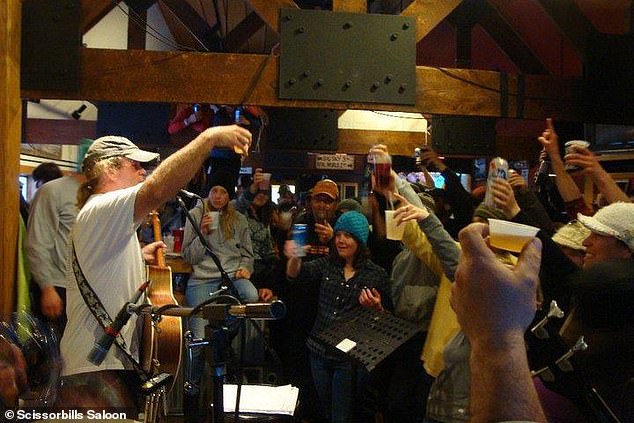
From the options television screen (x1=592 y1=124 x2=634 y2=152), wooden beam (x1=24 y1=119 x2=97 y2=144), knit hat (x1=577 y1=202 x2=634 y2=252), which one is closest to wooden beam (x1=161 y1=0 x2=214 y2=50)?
wooden beam (x1=24 y1=119 x2=97 y2=144)

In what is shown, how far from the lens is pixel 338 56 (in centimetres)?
364

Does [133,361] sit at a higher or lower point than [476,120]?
lower

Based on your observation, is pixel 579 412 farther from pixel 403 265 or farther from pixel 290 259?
pixel 290 259

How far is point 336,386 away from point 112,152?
2216mm

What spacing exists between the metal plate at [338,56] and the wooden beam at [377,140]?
375cm

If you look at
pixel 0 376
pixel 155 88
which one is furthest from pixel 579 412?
pixel 155 88

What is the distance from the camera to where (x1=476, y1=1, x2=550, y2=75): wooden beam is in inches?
294

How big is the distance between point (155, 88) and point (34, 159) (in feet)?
21.9

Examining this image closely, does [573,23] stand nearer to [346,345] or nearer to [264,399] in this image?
[346,345]

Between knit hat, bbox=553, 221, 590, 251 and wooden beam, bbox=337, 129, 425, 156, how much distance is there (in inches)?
176

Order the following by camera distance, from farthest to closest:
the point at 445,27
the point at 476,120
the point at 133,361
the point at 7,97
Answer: the point at 445,27, the point at 476,120, the point at 7,97, the point at 133,361

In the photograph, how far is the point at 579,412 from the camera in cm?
217

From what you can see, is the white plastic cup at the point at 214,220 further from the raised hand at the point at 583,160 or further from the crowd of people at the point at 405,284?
the raised hand at the point at 583,160

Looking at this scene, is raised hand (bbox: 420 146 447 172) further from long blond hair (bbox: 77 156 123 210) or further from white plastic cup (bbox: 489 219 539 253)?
white plastic cup (bbox: 489 219 539 253)
